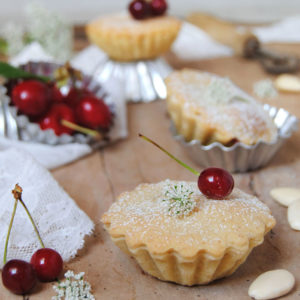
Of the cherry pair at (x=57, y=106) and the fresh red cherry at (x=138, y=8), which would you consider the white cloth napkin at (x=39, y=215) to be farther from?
the fresh red cherry at (x=138, y=8)

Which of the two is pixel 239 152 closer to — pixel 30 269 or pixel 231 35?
pixel 30 269

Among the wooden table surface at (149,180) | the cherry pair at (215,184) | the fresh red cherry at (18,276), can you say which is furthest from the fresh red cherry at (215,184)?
the fresh red cherry at (18,276)

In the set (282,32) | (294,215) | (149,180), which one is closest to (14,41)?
(149,180)

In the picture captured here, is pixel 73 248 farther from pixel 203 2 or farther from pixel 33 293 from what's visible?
pixel 203 2

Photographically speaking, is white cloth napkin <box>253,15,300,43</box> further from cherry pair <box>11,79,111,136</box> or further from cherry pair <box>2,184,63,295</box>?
cherry pair <box>2,184,63,295</box>

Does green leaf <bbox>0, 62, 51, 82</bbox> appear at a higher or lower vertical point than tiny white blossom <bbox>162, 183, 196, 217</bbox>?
higher

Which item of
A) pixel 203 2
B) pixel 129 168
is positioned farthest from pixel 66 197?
pixel 203 2

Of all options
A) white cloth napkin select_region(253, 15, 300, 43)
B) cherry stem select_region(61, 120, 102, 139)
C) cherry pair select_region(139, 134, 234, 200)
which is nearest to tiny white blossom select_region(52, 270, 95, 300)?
cherry pair select_region(139, 134, 234, 200)
